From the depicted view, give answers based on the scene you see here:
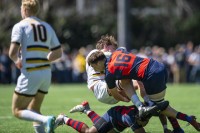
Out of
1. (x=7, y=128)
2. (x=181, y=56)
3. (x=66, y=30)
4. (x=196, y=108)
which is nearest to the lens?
(x=7, y=128)

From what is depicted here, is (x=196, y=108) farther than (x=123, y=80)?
Yes

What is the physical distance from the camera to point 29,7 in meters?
9.12

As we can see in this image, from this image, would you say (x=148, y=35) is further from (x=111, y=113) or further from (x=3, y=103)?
(x=111, y=113)

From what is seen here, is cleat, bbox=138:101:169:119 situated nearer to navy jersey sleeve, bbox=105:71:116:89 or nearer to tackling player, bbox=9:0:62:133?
navy jersey sleeve, bbox=105:71:116:89

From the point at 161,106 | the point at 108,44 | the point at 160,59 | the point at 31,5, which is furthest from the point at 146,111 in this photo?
the point at 160,59

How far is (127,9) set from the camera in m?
30.6

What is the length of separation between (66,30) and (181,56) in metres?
9.87

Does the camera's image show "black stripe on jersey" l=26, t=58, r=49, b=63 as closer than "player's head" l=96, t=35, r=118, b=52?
Yes

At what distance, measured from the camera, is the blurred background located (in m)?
34.0

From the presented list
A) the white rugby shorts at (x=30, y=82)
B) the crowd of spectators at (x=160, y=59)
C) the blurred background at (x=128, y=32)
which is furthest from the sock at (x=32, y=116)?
the crowd of spectators at (x=160, y=59)

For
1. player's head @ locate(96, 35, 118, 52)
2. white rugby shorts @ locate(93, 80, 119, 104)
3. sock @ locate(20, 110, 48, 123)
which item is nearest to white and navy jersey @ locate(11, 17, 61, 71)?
sock @ locate(20, 110, 48, 123)

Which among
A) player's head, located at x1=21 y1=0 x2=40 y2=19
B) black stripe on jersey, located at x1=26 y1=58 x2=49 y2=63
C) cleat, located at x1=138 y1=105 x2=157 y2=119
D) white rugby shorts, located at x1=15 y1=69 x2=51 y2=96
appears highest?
player's head, located at x1=21 y1=0 x2=40 y2=19

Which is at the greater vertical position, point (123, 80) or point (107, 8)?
point (123, 80)

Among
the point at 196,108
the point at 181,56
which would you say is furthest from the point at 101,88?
the point at 181,56
